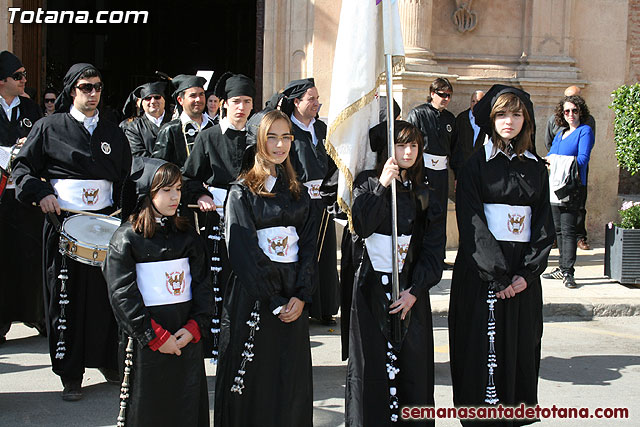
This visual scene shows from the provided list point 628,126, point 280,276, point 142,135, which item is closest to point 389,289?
point 280,276

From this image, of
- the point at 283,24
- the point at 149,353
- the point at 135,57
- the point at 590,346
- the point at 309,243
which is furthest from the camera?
the point at 135,57

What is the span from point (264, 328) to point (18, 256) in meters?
3.75

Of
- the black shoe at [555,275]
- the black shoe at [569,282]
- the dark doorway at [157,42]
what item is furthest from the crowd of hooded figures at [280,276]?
the dark doorway at [157,42]

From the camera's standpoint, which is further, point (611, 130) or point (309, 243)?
point (611, 130)

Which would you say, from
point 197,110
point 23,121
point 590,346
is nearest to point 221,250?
point 197,110

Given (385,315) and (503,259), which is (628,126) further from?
(385,315)

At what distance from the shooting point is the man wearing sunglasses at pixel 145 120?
28.2 feet

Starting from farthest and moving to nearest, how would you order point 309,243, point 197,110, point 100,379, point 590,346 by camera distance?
point 590,346 < point 197,110 < point 100,379 < point 309,243

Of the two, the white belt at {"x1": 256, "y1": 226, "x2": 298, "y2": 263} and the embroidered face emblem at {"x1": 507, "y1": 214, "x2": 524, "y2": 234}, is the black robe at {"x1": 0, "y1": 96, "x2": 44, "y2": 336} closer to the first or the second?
the white belt at {"x1": 256, "y1": 226, "x2": 298, "y2": 263}

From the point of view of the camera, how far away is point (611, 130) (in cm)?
1224

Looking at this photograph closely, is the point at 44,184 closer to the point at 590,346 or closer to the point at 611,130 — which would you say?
the point at 590,346

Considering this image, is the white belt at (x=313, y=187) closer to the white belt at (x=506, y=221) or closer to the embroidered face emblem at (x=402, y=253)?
the white belt at (x=506, y=221)

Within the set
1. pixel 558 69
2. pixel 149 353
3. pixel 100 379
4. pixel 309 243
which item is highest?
pixel 558 69

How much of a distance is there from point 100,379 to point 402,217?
295 centimetres
